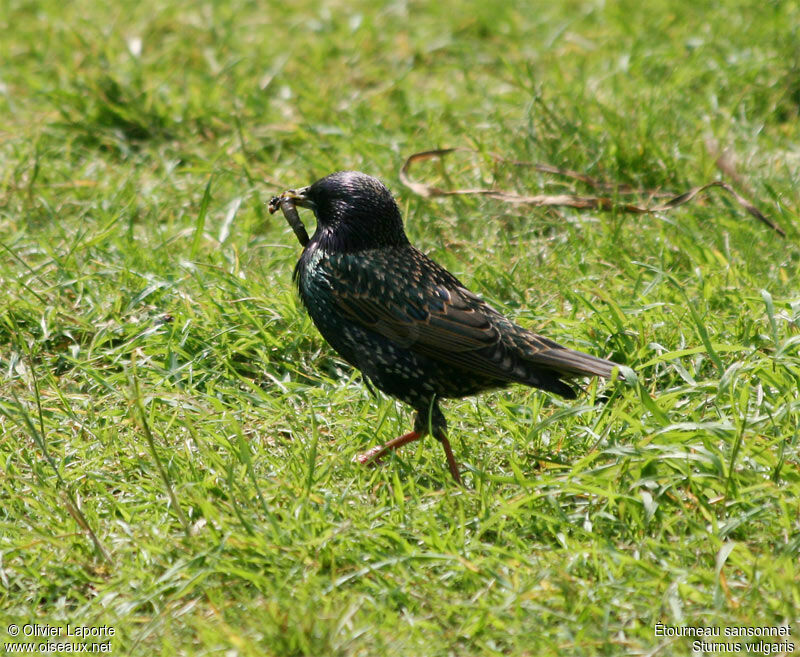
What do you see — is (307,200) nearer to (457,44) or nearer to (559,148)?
(559,148)

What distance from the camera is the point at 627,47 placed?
7000 mm

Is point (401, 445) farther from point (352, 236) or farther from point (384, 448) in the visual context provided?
point (352, 236)

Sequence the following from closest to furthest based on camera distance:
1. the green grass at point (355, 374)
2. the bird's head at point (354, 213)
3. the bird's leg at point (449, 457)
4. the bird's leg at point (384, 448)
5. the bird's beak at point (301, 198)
Answer: the green grass at point (355, 374) → the bird's leg at point (449, 457) → the bird's leg at point (384, 448) → the bird's head at point (354, 213) → the bird's beak at point (301, 198)

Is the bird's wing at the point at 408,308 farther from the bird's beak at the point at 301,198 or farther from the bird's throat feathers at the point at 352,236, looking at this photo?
the bird's beak at the point at 301,198

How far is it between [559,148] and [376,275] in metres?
2.06

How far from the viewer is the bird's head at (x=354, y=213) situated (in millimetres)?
4207

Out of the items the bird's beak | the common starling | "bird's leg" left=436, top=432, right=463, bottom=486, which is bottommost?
"bird's leg" left=436, top=432, right=463, bottom=486

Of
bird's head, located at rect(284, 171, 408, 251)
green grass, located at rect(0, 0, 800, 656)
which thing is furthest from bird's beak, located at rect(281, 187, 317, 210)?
green grass, located at rect(0, 0, 800, 656)

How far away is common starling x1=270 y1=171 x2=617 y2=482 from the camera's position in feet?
12.9

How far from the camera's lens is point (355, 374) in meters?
4.57

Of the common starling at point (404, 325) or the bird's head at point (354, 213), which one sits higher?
the bird's head at point (354, 213)

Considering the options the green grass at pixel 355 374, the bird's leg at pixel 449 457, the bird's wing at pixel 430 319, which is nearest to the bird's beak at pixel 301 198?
the bird's wing at pixel 430 319

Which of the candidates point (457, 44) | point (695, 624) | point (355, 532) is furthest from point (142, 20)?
point (695, 624)

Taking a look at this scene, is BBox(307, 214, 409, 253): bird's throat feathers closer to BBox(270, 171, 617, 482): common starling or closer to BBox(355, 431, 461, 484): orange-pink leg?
BBox(270, 171, 617, 482): common starling
